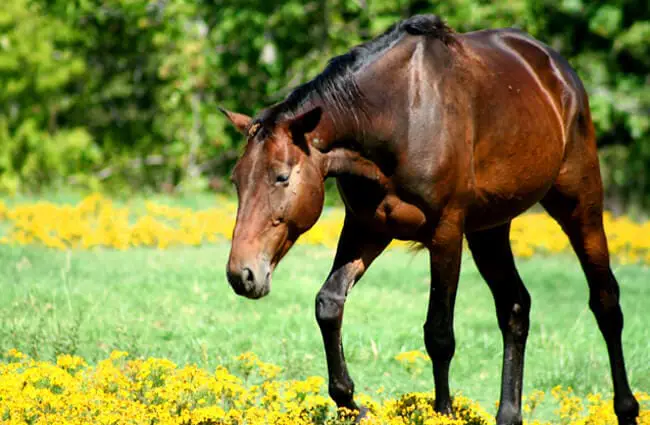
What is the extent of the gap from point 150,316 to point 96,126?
54.9ft

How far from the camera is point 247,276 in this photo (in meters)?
4.60

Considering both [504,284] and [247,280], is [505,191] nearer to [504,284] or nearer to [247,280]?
[504,284]

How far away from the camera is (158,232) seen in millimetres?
12531

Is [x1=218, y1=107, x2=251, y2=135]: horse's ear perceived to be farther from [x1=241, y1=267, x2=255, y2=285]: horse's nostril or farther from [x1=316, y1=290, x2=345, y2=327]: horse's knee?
[x1=316, y1=290, x2=345, y2=327]: horse's knee

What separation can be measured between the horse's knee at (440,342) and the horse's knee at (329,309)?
453 mm

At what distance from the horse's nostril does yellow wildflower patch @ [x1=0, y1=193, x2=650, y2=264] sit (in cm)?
724

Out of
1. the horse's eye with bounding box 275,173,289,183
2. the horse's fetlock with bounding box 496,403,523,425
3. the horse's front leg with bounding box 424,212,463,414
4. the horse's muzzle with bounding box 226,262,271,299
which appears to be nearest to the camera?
the horse's muzzle with bounding box 226,262,271,299

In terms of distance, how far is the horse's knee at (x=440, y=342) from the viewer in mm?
5332

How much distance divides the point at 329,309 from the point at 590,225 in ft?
5.95

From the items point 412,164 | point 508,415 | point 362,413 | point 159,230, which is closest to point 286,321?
point 508,415

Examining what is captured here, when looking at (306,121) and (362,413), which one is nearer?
(306,121)

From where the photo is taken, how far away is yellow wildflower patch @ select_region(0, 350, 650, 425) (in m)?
4.89

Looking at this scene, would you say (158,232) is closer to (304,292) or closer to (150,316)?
(304,292)

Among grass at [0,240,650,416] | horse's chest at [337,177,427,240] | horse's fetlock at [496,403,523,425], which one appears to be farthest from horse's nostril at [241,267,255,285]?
grass at [0,240,650,416]
